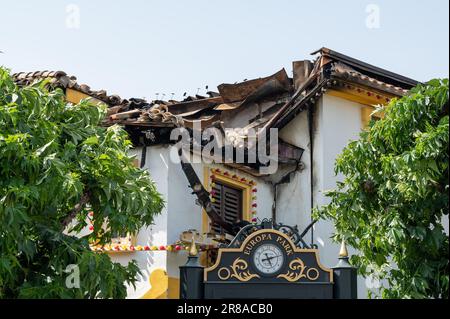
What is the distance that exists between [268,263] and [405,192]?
3408 millimetres

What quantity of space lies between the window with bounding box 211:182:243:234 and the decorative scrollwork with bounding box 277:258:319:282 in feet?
11.1

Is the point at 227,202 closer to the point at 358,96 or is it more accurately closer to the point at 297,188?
the point at 297,188

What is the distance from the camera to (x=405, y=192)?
1414 cm

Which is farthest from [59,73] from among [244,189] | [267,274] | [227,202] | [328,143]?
[267,274]

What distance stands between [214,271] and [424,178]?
4.36 m

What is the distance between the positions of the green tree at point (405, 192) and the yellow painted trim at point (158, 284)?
4.49 meters

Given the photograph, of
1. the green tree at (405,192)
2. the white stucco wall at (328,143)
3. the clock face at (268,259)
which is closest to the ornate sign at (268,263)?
the clock face at (268,259)

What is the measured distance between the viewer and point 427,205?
558 inches

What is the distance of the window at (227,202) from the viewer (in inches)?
796

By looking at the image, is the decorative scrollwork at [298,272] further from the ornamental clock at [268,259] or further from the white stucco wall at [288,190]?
the white stucco wall at [288,190]

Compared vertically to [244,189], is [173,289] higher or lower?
lower

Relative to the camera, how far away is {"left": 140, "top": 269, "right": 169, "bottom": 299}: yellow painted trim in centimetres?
1845

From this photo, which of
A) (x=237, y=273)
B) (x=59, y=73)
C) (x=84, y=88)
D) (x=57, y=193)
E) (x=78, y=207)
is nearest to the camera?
(x=57, y=193)

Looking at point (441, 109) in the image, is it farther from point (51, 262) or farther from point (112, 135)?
point (51, 262)
